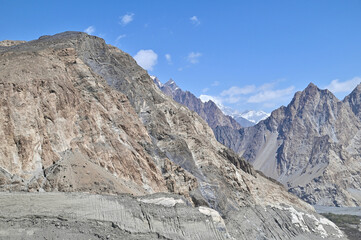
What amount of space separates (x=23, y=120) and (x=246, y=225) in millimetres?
34452

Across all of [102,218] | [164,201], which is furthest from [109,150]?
[102,218]

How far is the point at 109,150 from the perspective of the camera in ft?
158

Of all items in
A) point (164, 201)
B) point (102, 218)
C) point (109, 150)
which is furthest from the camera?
point (109, 150)

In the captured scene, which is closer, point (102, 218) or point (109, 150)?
point (102, 218)

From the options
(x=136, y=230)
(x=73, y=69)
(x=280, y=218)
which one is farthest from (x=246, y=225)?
(x=73, y=69)

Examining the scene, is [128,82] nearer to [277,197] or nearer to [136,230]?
[277,197]

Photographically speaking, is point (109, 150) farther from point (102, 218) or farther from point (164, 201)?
point (102, 218)

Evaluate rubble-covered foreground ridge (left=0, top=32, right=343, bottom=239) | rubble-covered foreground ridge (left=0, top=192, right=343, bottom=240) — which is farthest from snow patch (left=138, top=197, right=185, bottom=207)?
rubble-covered foreground ridge (left=0, top=32, right=343, bottom=239)

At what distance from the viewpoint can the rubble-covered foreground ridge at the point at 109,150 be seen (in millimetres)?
36125

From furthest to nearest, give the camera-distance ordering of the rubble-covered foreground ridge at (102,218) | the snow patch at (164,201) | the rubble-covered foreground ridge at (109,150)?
the rubble-covered foreground ridge at (109,150)
the snow patch at (164,201)
the rubble-covered foreground ridge at (102,218)

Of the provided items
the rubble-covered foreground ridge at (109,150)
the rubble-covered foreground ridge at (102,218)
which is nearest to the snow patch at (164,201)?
the rubble-covered foreground ridge at (102,218)

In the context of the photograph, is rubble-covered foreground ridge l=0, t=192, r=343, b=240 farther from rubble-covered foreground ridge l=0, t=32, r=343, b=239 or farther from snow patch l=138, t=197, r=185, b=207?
rubble-covered foreground ridge l=0, t=32, r=343, b=239

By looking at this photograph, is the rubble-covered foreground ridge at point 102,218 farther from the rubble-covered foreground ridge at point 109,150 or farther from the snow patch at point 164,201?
the rubble-covered foreground ridge at point 109,150

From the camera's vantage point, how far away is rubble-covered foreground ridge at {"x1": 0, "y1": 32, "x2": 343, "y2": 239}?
36.1 m
